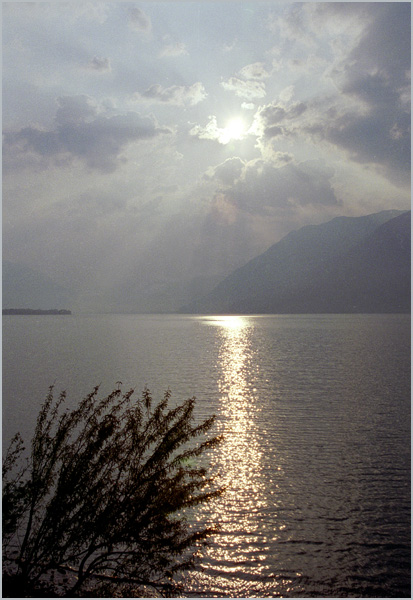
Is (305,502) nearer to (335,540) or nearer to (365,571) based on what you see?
(335,540)

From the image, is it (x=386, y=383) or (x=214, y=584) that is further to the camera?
(x=386, y=383)

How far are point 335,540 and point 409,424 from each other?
21.1 metres

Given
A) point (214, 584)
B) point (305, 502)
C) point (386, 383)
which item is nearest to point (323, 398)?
point (386, 383)

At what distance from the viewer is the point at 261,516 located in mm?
20734

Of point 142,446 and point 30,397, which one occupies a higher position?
point 142,446

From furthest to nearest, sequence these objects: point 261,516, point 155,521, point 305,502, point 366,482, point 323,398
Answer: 1. point 323,398
2. point 366,482
3. point 305,502
4. point 261,516
5. point 155,521

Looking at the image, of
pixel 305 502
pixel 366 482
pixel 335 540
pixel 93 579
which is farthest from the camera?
pixel 366 482

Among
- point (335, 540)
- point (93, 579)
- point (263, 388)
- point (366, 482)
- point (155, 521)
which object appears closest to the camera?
point (155, 521)

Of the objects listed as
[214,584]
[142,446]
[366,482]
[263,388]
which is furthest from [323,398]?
[142,446]

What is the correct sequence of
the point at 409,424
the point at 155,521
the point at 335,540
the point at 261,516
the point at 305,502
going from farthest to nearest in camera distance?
the point at 409,424, the point at 305,502, the point at 261,516, the point at 335,540, the point at 155,521

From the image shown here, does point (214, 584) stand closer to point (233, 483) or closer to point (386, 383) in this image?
point (233, 483)

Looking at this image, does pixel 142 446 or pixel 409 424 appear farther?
pixel 409 424

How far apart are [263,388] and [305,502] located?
3424 cm

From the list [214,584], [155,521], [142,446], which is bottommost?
[214,584]
